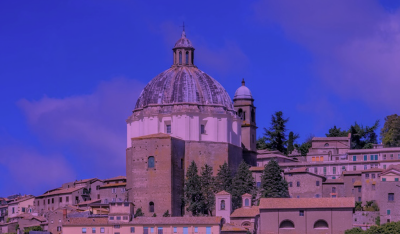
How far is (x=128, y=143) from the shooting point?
7619cm

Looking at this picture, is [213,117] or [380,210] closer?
[380,210]

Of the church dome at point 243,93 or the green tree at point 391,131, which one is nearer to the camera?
the church dome at point 243,93

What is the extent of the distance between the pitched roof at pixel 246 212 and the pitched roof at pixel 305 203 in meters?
1.12

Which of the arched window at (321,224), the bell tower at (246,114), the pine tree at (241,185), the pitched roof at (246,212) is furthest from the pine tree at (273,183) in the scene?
the bell tower at (246,114)

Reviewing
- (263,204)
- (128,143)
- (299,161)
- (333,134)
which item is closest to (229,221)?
(263,204)

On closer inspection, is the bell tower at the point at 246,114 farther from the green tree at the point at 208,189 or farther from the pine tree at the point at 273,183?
the pine tree at the point at 273,183

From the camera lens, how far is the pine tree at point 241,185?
68938 millimetres

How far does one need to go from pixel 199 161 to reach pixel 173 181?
3607 mm

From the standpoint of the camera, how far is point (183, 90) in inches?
2940

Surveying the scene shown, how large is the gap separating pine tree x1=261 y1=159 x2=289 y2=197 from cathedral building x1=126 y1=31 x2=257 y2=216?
4.61 metres

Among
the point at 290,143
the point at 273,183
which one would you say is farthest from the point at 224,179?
the point at 290,143

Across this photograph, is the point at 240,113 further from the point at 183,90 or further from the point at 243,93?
the point at 183,90

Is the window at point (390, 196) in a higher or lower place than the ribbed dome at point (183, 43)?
lower

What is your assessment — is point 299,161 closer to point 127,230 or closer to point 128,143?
point 128,143
